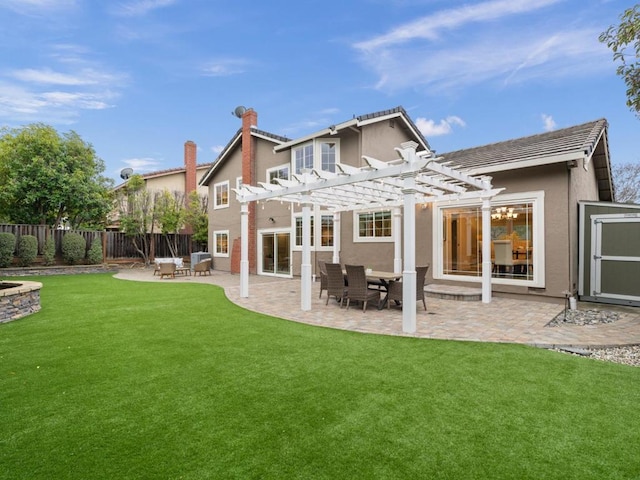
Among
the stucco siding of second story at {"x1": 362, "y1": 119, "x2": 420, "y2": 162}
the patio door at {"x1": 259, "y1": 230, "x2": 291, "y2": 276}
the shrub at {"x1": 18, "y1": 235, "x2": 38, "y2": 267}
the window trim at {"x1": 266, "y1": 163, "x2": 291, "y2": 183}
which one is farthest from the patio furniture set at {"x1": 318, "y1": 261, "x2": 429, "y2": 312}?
the shrub at {"x1": 18, "y1": 235, "x2": 38, "y2": 267}

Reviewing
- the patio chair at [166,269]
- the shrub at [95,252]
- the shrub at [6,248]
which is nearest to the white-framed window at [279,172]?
the patio chair at [166,269]

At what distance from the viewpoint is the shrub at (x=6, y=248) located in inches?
611

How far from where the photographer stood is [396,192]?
9852mm

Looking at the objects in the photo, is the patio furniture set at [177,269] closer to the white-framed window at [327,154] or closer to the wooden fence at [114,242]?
the wooden fence at [114,242]

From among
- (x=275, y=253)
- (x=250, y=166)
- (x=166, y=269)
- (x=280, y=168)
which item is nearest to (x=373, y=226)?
(x=275, y=253)

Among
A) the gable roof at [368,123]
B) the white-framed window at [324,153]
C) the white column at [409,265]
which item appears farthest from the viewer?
the white-framed window at [324,153]

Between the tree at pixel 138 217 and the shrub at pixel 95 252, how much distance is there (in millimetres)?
1823

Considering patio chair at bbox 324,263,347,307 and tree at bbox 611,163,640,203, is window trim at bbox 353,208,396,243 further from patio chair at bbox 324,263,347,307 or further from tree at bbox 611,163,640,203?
tree at bbox 611,163,640,203

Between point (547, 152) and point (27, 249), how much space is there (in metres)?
21.5

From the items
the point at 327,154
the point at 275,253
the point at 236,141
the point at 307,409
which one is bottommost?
the point at 307,409

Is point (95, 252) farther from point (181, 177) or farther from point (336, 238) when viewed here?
point (336, 238)

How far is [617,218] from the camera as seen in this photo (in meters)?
9.26

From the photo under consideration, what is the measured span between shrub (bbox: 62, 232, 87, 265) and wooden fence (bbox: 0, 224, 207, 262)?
1.72ft

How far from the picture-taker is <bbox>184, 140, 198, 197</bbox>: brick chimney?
2638cm
